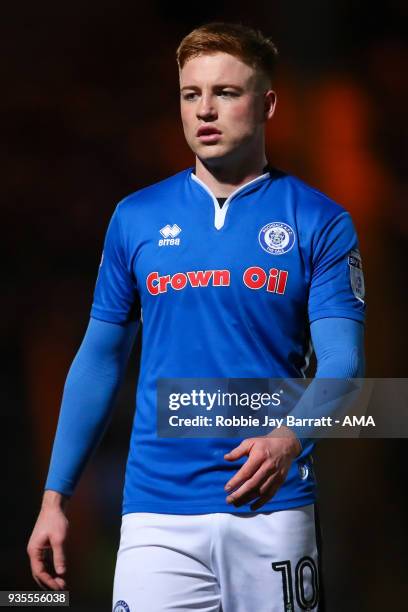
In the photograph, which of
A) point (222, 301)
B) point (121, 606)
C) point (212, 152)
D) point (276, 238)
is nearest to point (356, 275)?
point (276, 238)

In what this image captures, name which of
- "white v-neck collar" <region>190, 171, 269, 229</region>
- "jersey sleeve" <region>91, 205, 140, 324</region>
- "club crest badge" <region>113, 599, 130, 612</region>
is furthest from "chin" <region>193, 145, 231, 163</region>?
"club crest badge" <region>113, 599, 130, 612</region>

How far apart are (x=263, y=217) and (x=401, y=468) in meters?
3.95

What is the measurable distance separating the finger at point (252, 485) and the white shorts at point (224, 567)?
382 mm

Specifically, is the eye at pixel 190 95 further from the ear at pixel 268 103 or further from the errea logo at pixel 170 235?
the errea logo at pixel 170 235

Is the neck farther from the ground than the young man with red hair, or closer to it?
farther from the ground

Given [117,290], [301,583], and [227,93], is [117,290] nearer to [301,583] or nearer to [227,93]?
[227,93]

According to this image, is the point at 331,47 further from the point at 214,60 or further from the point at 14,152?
the point at 214,60

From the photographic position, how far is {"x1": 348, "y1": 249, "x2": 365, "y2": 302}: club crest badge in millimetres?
3590

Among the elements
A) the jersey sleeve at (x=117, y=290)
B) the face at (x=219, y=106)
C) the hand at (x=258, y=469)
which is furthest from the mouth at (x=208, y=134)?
the hand at (x=258, y=469)

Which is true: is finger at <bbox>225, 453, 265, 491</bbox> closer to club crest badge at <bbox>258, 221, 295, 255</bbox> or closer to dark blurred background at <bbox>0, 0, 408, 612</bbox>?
club crest badge at <bbox>258, 221, 295, 255</bbox>

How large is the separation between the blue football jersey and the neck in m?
0.03

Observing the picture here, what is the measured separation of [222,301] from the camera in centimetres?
353

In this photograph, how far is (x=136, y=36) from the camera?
7652 millimetres

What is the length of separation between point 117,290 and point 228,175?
484mm
